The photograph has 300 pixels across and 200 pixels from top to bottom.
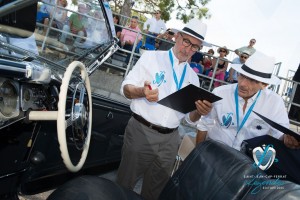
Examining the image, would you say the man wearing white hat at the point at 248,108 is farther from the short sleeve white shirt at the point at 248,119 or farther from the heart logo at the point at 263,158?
the heart logo at the point at 263,158

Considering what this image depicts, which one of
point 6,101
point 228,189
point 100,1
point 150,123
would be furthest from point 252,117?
point 6,101

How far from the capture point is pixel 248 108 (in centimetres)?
299

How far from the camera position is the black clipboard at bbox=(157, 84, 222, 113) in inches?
93.8

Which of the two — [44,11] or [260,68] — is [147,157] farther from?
[44,11]

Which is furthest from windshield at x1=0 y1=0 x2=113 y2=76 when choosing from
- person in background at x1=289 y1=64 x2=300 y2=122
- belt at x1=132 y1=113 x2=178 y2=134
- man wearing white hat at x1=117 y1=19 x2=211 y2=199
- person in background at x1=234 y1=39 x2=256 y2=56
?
person in background at x1=234 y1=39 x2=256 y2=56

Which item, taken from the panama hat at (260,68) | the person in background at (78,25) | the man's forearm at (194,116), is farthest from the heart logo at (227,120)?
the person in background at (78,25)

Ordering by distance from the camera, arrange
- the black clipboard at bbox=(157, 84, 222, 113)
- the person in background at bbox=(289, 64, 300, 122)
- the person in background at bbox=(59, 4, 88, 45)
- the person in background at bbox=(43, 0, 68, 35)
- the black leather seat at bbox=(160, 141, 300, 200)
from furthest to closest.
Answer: the person in background at bbox=(289, 64, 300, 122), the person in background at bbox=(59, 4, 88, 45), the person in background at bbox=(43, 0, 68, 35), the black clipboard at bbox=(157, 84, 222, 113), the black leather seat at bbox=(160, 141, 300, 200)

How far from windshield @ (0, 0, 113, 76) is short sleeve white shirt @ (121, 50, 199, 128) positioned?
392 mm

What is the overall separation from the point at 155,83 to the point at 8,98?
1378mm

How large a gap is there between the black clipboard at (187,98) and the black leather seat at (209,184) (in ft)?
1.38

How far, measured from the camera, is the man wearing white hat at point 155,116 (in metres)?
2.97

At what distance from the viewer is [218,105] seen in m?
3.08

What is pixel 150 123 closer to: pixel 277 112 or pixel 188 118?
pixel 188 118

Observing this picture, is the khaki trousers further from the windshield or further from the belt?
the windshield
